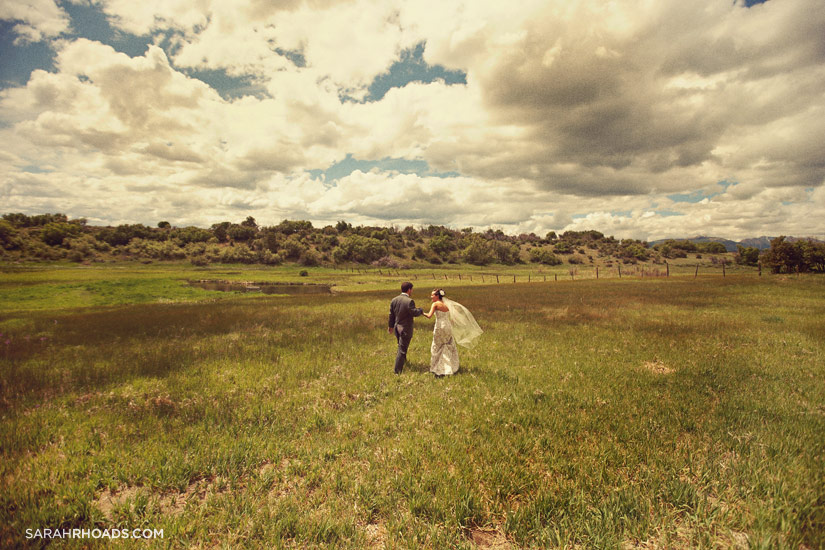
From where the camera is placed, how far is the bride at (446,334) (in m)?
10.7

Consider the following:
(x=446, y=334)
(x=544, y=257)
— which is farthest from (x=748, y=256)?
(x=446, y=334)

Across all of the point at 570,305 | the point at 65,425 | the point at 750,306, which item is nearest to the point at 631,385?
the point at 65,425

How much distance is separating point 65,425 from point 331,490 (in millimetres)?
7265

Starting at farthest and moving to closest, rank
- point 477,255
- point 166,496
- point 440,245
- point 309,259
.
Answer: point 440,245
point 477,255
point 309,259
point 166,496

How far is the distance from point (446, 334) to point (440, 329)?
275 mm

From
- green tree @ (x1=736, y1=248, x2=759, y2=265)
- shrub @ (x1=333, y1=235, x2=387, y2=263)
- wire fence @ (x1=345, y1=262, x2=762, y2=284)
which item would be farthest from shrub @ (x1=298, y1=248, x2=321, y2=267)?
green tree @ (x1=736, y1=248, x2=759, y2=265)

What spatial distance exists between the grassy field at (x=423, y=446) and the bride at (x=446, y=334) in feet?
2.29

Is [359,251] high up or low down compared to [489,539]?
up

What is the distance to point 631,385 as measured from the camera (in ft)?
30.4

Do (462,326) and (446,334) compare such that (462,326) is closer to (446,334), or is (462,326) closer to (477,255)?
(446,334)

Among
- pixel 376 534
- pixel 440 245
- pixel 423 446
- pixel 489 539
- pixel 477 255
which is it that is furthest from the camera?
pixel 440 245

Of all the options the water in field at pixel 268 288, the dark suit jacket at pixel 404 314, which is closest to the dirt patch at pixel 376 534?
the dark suit jacket at pixel 404 314

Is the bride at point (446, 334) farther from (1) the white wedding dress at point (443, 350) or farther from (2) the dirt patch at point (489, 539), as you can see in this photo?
(2) the dirt patch at point (489, 539)

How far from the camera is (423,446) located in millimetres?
6203
